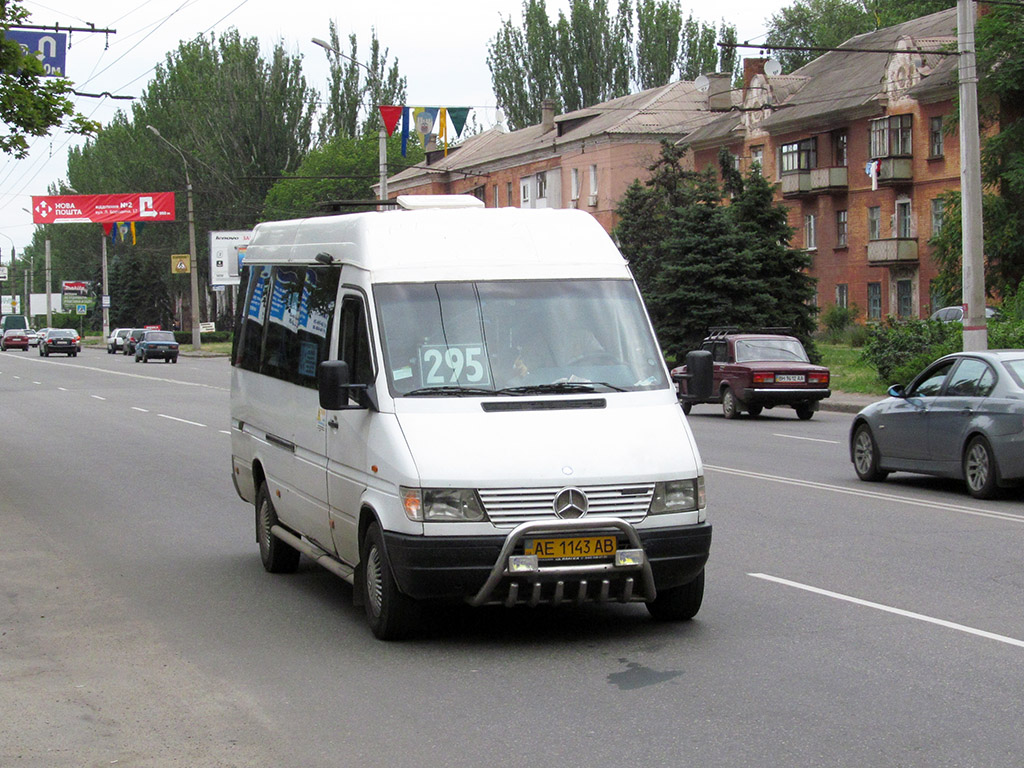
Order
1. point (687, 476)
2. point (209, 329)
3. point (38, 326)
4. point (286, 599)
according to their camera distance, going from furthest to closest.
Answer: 1. point (38, 326)
2. point (209, 329)
3. point (286, 599)
4. point (687, 476)

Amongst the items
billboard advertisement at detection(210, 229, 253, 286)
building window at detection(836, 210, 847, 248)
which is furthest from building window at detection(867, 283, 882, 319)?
billboard advertisement at detection(210, 229, 253, 286)

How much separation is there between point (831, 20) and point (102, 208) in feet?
148

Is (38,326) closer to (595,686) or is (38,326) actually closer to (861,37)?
(861,37)

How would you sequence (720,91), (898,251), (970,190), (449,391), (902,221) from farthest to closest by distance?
(720,91) < (902,221) < (898,251) < (970,190) < (449,391)

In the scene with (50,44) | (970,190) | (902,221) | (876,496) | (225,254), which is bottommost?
(876,496)

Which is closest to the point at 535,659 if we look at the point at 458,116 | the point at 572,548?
the point at 572,548

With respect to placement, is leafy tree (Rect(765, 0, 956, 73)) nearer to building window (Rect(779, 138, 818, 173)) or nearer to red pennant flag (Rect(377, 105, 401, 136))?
building window (Rect(779, 138, 818, 173))

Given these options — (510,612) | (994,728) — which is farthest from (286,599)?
(994,728)

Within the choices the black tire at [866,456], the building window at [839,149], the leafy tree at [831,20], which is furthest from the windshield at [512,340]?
the leafy tree at [831,20]

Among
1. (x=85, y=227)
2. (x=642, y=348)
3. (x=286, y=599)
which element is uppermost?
(x=85, y=227)

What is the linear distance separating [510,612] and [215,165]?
78.4 meters

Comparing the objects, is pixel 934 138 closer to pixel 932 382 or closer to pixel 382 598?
pixel 932 382

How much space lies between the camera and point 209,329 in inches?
3593

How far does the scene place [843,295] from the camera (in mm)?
60875
